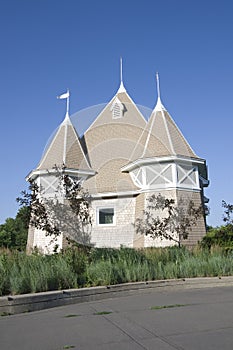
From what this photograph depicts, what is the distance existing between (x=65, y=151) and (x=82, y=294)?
1769 cm

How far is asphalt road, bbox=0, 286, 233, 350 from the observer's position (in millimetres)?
3951

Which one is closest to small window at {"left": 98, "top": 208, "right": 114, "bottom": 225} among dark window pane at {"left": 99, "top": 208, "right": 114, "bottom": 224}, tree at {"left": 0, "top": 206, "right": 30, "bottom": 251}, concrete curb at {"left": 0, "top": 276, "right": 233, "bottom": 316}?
dark window pane at {"left": 99, "top": 208, "right": 114, "bottom": 224}

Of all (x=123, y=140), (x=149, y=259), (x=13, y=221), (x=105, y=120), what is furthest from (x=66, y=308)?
(x=13, y=221)

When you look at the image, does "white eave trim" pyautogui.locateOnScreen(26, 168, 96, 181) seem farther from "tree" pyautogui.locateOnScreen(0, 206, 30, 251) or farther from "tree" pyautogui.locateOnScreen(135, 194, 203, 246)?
"tree" pyautogui.locateOnScreen(0, 206, 30, 251)

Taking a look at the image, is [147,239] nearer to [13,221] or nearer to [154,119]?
[154,119]

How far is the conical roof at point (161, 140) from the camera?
70.4 feet

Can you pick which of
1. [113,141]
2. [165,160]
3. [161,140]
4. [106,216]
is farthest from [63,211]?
[113,141]

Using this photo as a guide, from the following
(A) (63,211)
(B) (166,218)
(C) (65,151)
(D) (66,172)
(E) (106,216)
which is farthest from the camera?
(C) (65,151)

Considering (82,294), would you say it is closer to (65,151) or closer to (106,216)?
(106,216)

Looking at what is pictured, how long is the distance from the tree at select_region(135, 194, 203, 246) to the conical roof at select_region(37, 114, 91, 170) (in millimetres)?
6358

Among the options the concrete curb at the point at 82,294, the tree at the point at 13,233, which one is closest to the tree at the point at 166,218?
the concrete curb at the point at 82,294

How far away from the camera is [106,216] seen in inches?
862

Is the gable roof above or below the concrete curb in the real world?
above

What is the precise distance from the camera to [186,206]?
1969cm
